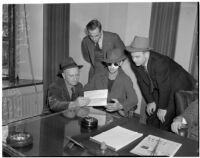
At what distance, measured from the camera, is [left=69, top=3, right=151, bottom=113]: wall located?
12.4 ft

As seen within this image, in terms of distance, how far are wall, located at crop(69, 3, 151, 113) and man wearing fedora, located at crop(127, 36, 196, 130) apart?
1.44 metres

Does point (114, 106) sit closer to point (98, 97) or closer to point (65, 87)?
point (98, 97)

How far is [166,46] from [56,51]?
5.65 feet

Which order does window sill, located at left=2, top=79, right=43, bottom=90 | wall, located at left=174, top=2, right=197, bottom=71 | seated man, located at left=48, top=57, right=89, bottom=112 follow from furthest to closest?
window sill, located at left=2, top=79, right=43, bottom=90 < wall, located at left=174, top=2, right=197, bottom=71 < seated man, located at left=48, top=57, right=89, bottom=112

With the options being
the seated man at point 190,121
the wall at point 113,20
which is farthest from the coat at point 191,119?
the wall at point 113,20

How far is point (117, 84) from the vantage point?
8.26ft

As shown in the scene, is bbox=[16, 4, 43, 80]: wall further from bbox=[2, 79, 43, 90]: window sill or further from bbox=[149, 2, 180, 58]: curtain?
bbox=[149, 2, 180, 58]: curtain

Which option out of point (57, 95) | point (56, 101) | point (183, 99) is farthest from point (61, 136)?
point (183, 99)

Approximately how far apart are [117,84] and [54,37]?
1.65m

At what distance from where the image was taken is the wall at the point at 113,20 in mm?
3789

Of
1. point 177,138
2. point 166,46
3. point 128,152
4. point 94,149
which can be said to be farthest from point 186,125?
point 166,46

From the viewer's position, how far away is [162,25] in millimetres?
3375

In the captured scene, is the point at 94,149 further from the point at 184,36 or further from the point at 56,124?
the point at 184,36

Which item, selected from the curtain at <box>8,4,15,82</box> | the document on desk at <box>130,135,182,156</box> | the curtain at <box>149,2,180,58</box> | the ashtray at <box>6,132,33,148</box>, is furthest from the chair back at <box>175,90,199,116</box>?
the curtain at <box>8,4,15,82</box>
